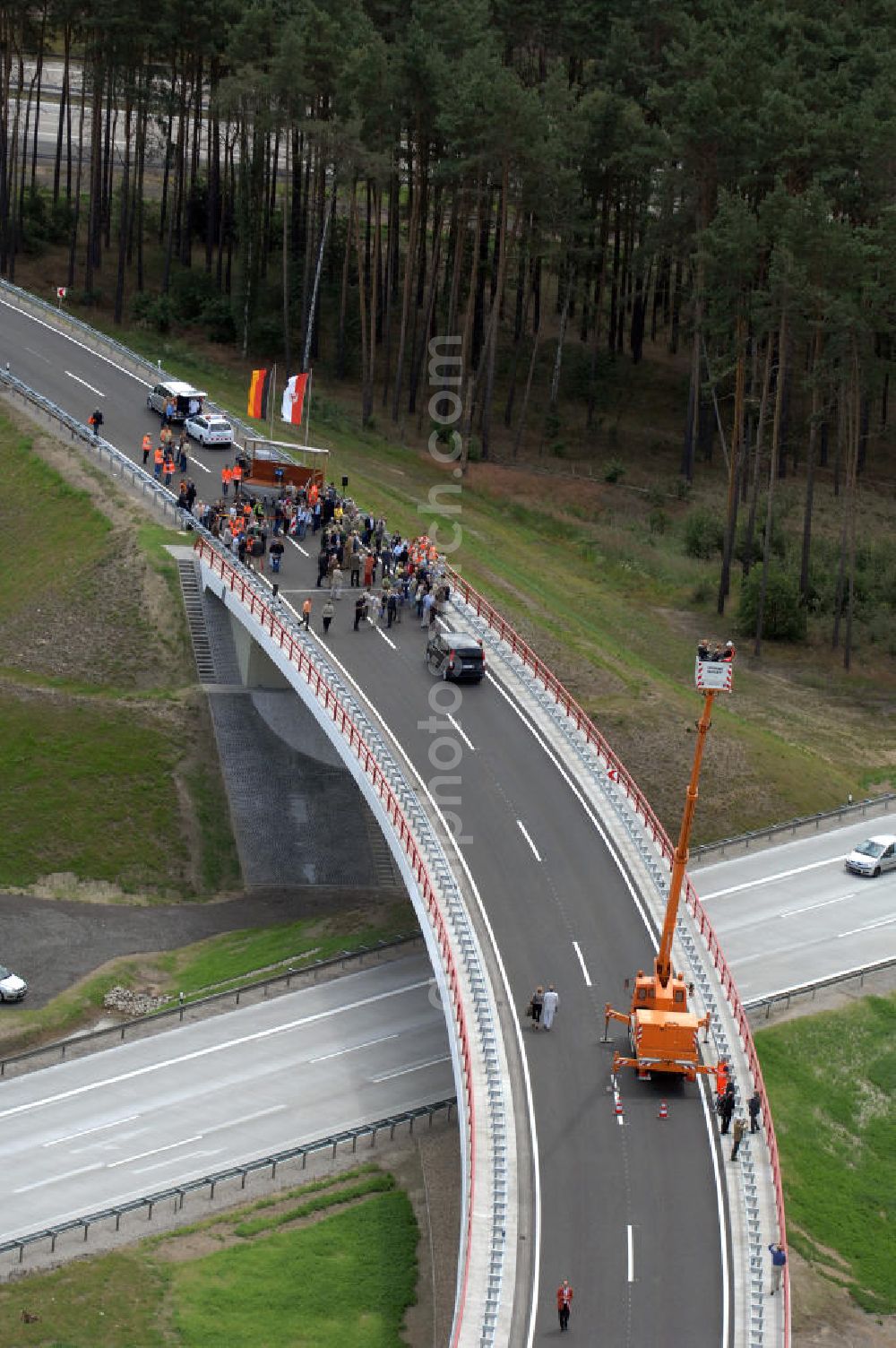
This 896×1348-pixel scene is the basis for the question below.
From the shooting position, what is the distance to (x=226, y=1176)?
146 feet

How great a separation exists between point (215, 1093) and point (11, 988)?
764 cm

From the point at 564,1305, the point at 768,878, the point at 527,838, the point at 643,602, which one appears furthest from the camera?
the point at 643,602

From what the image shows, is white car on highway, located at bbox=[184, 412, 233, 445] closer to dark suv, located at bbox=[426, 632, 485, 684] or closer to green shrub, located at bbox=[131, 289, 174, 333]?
dark suv, located at bbox=[426, 632, 485, 684]

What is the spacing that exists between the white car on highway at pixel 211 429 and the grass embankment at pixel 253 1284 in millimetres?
40714

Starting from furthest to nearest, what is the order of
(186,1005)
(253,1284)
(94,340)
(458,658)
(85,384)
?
(94,340) → (85,384) → (458,658) → (186,1005) → (253,1284)

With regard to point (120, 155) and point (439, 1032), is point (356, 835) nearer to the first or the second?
point (439, 1032)

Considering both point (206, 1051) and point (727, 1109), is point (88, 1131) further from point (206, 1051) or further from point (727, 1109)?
point (727, 1109)

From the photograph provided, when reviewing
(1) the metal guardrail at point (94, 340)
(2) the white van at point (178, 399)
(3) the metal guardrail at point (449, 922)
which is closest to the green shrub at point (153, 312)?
(1) the metal guardrail at point (94, 340)

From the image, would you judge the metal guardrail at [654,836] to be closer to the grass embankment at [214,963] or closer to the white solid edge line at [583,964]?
the white solid edge line at [583,964]

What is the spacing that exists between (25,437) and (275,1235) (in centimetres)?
4743

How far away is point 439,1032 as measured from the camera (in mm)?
51188

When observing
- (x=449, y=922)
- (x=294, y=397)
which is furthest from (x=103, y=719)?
(x=449, y=922)

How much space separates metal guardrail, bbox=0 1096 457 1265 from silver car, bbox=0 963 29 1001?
10063mm

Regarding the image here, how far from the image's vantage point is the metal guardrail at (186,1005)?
165 feet
